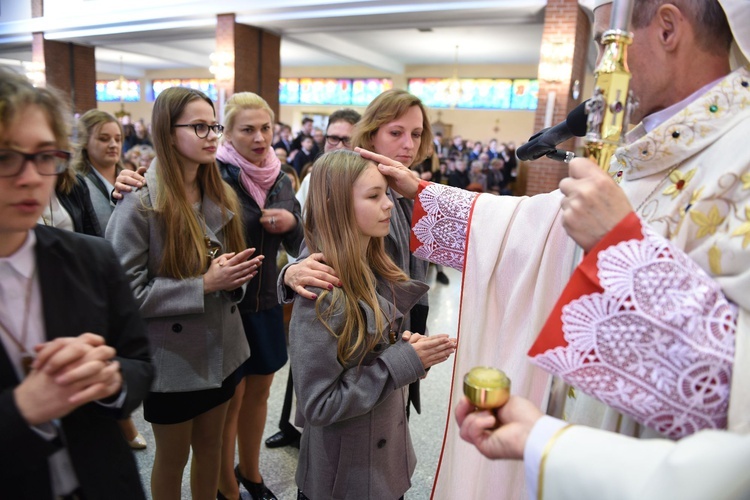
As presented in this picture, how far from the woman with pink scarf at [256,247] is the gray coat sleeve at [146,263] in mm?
502

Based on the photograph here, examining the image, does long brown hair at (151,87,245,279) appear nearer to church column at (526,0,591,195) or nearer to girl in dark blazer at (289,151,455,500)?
girl in dark blazer at (289,151,455,500)

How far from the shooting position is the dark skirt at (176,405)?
180 cm

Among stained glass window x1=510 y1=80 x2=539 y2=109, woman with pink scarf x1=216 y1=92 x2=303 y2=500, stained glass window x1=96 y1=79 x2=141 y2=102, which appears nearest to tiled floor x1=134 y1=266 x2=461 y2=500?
woman with pink scarf x1=216 y1=92 x2=303 y2=500

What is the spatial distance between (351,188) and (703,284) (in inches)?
38.4

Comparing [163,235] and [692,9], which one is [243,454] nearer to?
[163,235]

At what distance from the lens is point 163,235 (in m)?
1.82

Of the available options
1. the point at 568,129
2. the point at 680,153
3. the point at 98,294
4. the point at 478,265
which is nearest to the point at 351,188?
the point at 478,265

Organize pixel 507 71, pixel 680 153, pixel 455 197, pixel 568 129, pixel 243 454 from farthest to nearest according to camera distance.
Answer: pixel 507 71, pixel 243 454, pixel 455 197, pixel 568 129, pixel 680 153

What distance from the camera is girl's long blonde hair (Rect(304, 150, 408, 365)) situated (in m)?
1.41

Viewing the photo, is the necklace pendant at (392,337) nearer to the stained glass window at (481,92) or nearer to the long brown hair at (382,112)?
the long brown hair at (382,112)

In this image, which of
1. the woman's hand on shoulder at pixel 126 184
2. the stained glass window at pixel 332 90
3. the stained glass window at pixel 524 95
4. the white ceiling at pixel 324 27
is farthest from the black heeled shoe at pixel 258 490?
the stained glass window at pixel 332 90

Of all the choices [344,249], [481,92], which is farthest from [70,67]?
[344,249]

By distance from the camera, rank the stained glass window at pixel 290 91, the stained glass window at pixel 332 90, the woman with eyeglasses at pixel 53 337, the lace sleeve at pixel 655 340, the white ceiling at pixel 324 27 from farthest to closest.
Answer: the stained glass window at pixel 290 91, the stained glass window at pixel 332 90, the white ceiling at pixel 324 27, the woman with eyeglasses at pixel 53 337, the lace sleeve at pixel 655 340

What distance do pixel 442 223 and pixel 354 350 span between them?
1.51ft
